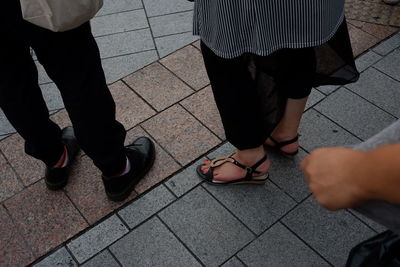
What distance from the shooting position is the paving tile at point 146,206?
81.0 inches

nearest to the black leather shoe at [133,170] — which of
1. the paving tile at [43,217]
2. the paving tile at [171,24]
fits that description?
the paving tile at [43,217]

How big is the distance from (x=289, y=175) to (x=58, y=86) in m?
1.25

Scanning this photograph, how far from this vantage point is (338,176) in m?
0.86

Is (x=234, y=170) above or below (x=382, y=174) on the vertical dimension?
below

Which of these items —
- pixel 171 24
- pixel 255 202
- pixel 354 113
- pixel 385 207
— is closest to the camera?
pixel 385 207

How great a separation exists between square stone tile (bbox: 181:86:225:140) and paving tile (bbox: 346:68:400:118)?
35.3 inches

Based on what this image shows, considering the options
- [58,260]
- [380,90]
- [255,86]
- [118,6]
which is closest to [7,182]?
[58,260]

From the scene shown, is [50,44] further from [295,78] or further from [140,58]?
[140,58]

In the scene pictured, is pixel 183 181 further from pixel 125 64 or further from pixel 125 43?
pixel 125 43

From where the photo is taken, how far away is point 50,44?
1.53 m

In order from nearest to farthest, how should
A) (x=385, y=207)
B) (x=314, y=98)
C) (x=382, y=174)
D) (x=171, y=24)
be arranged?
(x=382, y=174) < (x=385, y=207) < (x=314, y=98) < (x=171, y=24)

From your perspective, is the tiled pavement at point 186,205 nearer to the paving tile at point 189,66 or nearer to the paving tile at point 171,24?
the paving tile at point 189,66

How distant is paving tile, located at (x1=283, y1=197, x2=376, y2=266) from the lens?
186 cm

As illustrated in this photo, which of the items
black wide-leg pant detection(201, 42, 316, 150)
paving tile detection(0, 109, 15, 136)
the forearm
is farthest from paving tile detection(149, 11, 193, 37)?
the forearm
